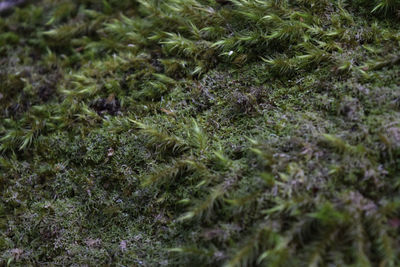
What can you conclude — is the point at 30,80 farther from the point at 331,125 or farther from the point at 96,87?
the point at 331,125

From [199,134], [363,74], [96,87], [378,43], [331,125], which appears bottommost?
[96,87]

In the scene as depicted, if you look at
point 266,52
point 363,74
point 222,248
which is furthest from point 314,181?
point 266,52

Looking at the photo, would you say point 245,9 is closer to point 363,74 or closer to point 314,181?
point 363,74

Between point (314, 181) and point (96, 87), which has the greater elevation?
point (314, 181)

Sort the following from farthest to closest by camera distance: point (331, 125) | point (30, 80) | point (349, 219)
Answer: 1. point (30, 80)
2. point (331, 125)
3. point (349, 219)

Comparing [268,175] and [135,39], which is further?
[135,39]

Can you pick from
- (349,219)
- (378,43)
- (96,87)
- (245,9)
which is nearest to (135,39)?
(96,87)

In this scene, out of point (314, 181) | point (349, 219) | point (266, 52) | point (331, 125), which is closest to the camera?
point (349, 219)
